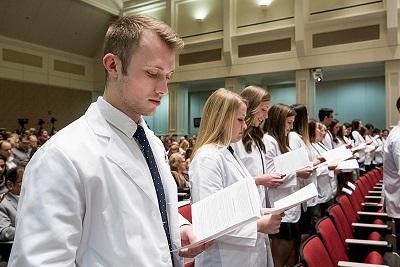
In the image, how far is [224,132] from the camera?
6.58 ft

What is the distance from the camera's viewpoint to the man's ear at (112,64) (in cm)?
103

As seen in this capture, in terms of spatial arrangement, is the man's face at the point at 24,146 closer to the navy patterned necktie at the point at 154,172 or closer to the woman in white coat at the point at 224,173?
the woman in white coat at the point at 224,173

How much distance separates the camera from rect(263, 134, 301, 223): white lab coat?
2883 millimetres

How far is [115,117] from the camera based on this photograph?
3.41ft

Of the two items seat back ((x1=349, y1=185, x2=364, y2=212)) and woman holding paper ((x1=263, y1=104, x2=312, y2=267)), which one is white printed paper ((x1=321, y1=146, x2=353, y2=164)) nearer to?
woman holding paper ((x1=263, y1=104, x2=312, y2=267))

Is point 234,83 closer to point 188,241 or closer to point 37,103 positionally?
point 37,103

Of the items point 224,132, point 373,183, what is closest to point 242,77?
point 373,183

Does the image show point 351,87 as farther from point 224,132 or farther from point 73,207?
Result: point 73,207

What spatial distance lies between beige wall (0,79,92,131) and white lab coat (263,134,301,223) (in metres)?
12.8

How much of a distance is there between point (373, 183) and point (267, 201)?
3224 mm

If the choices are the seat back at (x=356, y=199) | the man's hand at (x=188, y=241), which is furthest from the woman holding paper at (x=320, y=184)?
the man's hand at (x=188, y=241)

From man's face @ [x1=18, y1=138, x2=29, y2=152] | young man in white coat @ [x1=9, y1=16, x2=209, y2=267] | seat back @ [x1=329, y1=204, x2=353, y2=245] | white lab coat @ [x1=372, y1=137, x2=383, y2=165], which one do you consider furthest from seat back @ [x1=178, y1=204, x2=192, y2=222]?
white lab coat @ [x1=372, y1=137, x2=383, y2=165]

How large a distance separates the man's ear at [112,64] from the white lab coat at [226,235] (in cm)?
92

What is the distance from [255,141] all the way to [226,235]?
3.01 ft
